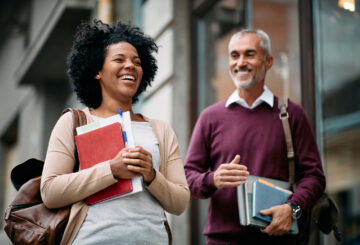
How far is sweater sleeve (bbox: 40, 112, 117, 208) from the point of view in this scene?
9.89ft

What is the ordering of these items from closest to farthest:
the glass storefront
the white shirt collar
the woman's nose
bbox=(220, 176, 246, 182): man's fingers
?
the woman's nose, bbox=(220, 176, 246, 182): man's fingers, the white shirt collar, the glass storefront

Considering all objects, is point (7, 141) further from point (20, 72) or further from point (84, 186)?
point (84, 186)

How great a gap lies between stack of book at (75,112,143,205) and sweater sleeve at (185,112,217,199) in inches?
36.9

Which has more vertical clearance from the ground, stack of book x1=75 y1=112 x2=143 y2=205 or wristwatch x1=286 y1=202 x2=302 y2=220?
stack of book x1=75 y1=112 x2=143 y2=205

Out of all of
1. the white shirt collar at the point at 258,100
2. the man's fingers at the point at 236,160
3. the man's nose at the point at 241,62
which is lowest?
the man's fingers at the point at 236,160

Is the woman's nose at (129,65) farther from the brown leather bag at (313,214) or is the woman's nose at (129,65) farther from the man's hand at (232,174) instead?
the brown leather bag at (313,214)

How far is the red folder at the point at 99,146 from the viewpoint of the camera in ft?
10.2

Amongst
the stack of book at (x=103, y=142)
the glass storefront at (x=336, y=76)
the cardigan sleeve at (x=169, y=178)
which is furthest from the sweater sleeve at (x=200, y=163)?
the glass storefront at (x=336, y=76)

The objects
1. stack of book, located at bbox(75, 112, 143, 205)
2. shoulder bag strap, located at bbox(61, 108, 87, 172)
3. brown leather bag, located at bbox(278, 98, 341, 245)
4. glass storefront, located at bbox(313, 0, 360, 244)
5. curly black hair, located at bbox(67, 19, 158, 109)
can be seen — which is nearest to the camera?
stack of book, located at bbox(75, 112, 143, 205)

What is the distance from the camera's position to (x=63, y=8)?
33.4 ft

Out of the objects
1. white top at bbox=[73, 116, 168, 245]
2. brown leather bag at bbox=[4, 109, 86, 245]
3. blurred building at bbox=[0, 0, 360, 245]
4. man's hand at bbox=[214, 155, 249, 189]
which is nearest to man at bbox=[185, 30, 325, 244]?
man's hand at bbox=[214, 155, 249, 189]

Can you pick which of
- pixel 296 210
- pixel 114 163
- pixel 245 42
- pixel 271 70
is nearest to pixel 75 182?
pixel 114 163

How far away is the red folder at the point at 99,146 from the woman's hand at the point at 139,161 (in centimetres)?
11

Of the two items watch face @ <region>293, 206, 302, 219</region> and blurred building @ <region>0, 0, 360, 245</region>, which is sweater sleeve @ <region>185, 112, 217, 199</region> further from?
blurred building @ <region>0, 0, 360, 245</region>
